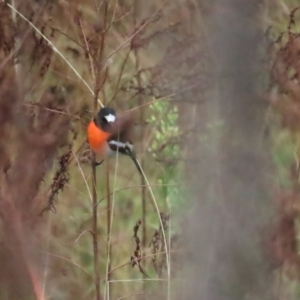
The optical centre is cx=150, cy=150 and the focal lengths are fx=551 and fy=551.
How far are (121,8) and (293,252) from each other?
2.72 ft

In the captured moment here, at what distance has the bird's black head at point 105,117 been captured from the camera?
1127 millimetres

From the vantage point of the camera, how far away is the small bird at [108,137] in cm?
113

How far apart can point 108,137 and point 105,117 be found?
0.05 m

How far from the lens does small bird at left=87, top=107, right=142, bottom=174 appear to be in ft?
3.72

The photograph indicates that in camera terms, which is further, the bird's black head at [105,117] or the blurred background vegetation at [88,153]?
the bird's black head at [105,117]

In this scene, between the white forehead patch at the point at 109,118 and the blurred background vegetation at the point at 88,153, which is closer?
the blurred background vegetation at the point at 88,153

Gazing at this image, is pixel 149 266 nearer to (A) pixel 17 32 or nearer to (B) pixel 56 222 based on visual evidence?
(B) pixel 56 222

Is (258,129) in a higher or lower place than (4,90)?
lower

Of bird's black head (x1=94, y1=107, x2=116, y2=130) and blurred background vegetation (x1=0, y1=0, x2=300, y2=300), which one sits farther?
bird's black head (x1=94, y1=107, x2=116, y2=130)

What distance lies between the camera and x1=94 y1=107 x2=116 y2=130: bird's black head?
3.70 feet

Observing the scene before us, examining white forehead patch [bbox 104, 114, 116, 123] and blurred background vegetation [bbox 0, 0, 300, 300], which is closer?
blurred background vegetation [bbox 0, 0, 300, 300]

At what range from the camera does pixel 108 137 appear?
1154 millimetres

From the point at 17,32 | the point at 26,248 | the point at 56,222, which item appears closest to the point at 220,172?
the point at 26,248

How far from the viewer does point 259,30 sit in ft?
0.92
